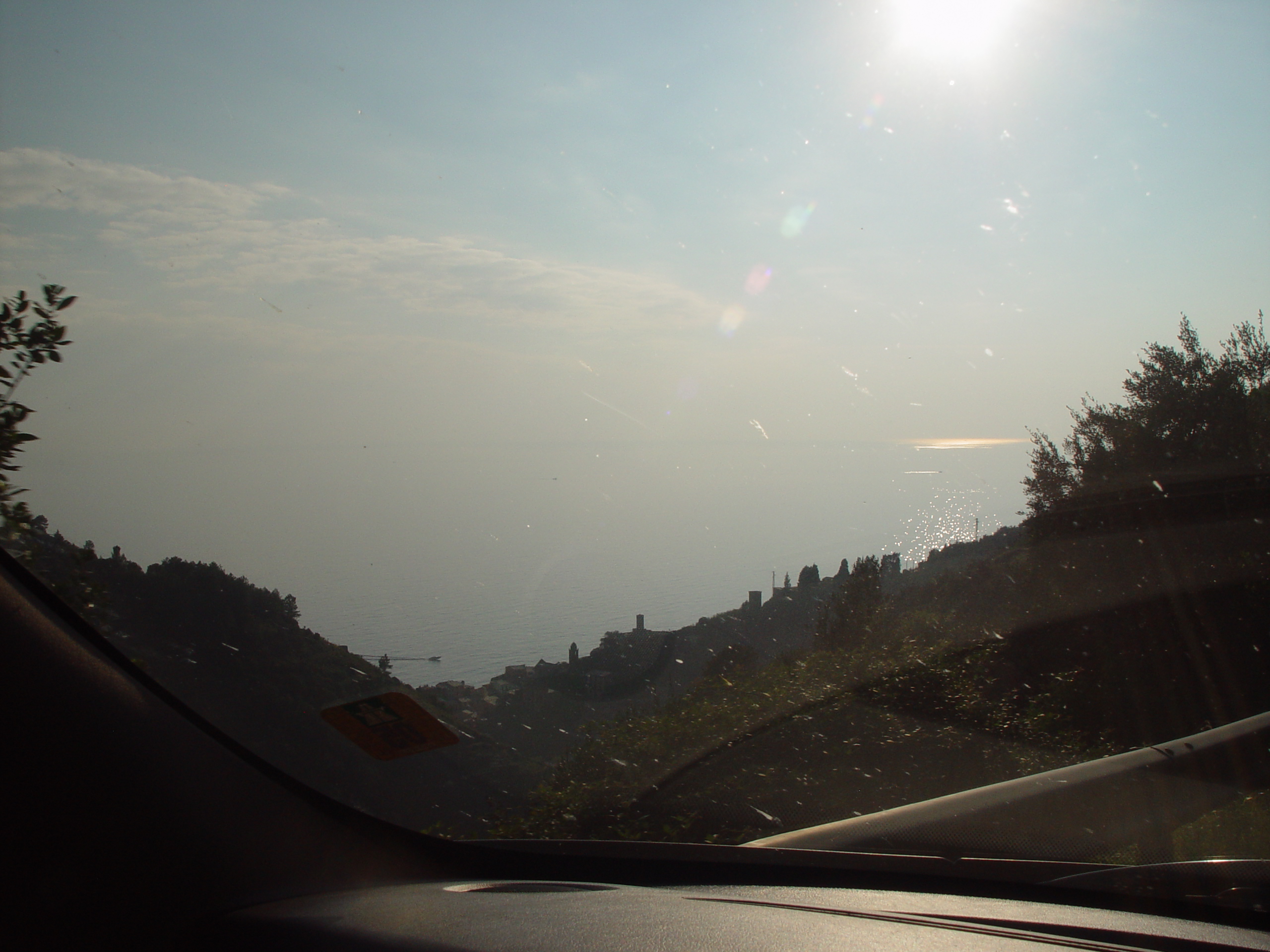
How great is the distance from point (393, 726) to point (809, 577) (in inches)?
401

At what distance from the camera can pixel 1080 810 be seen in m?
4.45

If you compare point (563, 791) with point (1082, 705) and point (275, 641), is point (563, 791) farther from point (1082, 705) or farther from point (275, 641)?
point (1082, 705)

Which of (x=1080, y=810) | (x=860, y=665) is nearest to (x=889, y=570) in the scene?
(x=860, y=665)

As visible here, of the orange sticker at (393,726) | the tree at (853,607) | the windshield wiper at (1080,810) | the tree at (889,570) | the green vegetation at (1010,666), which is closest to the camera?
the orange sticker at (393,726)

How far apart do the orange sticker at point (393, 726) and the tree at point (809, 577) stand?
963 cm

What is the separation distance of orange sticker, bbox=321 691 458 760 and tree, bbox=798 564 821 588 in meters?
9.63

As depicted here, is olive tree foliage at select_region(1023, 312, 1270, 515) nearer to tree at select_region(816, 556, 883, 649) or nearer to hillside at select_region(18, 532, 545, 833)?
tree at select_region(816, 556, 883, 649)

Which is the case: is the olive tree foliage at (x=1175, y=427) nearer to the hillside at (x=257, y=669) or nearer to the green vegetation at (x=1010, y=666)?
the green vegetation at (x=1010, y=666)

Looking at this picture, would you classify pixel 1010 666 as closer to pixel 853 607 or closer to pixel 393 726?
pixel 853 607

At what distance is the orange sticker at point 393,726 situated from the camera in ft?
10.9

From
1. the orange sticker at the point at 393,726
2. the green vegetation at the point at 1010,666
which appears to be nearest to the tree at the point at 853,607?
the green vegetation at the point at 1010,666

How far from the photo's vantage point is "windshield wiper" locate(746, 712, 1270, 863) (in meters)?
3.73

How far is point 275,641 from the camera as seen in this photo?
394cm

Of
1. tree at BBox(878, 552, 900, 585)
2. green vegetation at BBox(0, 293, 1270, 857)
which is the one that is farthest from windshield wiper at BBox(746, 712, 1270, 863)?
tree at BBox(878, 552, 900, 585)
